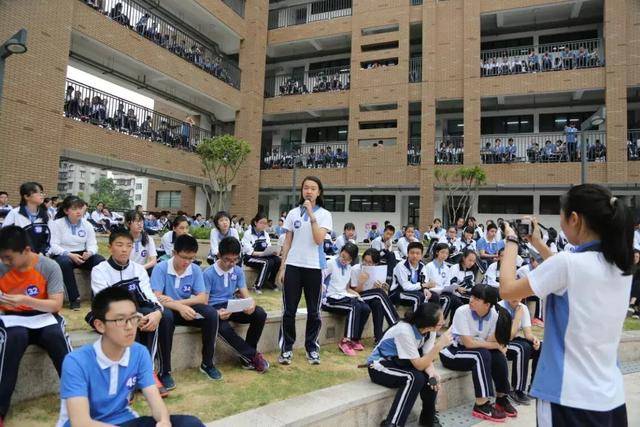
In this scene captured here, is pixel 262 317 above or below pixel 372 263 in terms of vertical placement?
below

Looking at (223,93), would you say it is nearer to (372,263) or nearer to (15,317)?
(372,263)

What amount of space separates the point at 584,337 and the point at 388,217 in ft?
65.3

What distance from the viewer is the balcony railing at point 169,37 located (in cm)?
1486

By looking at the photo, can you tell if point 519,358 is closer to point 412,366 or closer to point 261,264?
point 412,366

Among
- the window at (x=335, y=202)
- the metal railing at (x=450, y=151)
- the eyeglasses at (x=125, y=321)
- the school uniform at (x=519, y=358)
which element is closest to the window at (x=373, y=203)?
the window at (x=335, y=202)

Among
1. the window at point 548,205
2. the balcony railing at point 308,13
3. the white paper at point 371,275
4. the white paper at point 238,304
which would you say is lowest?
the white paper at point 238,304

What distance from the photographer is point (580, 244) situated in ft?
5.92

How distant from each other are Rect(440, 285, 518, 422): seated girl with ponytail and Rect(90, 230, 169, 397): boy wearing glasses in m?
2.82

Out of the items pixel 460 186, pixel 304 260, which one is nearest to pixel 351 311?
pixel 304 260

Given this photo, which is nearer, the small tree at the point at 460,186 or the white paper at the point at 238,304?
the white paper at the point at 238,304

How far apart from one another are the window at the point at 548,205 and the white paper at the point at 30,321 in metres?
19.7

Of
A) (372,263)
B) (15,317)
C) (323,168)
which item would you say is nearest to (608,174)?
(323,168)

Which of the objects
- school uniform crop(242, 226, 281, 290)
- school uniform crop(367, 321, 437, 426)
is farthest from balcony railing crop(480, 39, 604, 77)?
school uniform crop(367, 321, 437, 426)

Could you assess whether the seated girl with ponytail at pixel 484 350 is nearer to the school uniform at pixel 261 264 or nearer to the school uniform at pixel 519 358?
the school uniform at pixel 519 358
